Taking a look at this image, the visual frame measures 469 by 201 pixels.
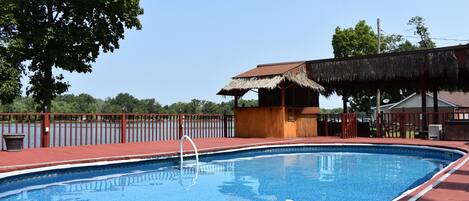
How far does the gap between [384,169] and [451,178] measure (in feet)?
11.9

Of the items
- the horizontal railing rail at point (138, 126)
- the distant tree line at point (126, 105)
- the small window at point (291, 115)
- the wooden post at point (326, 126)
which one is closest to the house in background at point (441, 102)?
the wooden post at point (326, 126)

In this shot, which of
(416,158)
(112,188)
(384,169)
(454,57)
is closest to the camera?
(112,188)

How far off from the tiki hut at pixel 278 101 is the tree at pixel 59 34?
15.3ft

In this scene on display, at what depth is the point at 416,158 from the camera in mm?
10680

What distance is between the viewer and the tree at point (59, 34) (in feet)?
44.2

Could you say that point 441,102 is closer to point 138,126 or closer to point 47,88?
point 138,126

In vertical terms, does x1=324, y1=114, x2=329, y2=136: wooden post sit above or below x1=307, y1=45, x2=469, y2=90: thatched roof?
below

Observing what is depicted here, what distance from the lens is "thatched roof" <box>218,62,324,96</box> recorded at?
1417cm

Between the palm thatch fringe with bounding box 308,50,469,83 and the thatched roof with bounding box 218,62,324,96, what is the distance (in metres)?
0.62

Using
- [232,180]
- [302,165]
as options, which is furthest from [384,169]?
[232,180]

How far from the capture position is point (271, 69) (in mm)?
15789

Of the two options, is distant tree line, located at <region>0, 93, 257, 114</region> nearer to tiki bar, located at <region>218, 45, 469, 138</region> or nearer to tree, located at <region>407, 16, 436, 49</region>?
tree, located at <region>407, 16, 436, 49</region>

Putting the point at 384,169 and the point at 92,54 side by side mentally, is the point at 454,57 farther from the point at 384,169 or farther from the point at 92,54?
the point at 92,54

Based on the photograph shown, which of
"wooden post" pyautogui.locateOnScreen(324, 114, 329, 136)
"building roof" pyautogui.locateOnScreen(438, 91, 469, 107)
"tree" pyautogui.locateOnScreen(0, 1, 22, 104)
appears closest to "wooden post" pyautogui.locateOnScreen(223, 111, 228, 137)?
"wooden post" pyautogui.locateOnScreen(324, 114, 329, 136)
